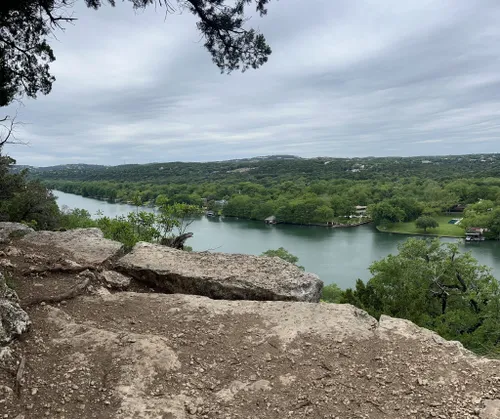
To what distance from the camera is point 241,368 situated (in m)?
3.58

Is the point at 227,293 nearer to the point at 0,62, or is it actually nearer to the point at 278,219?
the point at 0,62

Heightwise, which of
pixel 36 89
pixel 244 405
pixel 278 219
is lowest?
pixel 278 219

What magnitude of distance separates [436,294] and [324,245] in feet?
76.6

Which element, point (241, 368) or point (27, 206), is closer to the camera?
point (241, 368)

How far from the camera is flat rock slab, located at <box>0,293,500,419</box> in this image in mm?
3047

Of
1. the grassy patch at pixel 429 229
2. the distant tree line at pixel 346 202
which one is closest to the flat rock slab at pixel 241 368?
the distant tree line at pixel 346 202

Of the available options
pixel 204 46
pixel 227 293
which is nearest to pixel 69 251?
pixel 227 293

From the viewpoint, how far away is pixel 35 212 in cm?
1560

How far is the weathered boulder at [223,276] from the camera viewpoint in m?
5.45

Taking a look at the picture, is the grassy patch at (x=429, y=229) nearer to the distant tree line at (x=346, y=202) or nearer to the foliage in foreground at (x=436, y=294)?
the distant tree line at (x=346, y=202)

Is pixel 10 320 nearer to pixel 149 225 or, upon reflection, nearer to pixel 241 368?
pixel 241 368

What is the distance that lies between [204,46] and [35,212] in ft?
40.7

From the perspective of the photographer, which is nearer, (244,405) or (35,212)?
(244,405)

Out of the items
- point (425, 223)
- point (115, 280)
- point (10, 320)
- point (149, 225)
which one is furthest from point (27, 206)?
point (425, 223)
